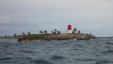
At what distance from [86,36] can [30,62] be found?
15403 centimetres

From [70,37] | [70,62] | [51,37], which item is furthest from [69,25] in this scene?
[70,62]

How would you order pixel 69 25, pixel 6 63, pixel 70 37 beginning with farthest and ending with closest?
pixel 70 37 < pixel 69 25 < pixel 6 63

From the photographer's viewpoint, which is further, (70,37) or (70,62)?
(70,37)

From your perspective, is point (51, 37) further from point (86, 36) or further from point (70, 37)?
point (86, 36)

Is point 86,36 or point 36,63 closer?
point 36,63

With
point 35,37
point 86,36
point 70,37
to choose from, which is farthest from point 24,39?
point 86,36

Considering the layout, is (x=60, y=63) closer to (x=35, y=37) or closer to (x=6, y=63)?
(x=6, y=63)

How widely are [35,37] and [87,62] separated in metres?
151

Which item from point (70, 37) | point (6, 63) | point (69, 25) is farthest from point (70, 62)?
point (70, 37)

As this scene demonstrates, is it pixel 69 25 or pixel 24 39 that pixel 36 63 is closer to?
pixel 69 25

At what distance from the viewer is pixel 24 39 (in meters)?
161

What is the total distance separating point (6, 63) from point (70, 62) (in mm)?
5186

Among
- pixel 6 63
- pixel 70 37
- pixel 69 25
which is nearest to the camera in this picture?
pixel 6 63

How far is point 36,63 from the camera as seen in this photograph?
1702 centimetres
